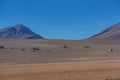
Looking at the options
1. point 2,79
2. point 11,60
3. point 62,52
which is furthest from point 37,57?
point 2,79

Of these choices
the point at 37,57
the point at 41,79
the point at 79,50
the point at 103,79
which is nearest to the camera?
the point at 103,79

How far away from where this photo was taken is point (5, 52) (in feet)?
180

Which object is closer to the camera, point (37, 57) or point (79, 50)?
point (37, 57)

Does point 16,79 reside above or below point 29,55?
below

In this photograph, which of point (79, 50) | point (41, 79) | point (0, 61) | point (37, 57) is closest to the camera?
point (41, 79)

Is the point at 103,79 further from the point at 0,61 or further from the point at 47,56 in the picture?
the point at 47,56

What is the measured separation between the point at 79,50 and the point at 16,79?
139 ft

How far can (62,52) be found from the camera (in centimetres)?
6078

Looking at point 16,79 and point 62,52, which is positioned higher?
point 62,52

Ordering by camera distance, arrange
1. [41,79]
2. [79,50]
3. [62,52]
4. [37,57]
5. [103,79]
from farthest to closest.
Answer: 1. [79,50]
2. [62,52]
3. [37,57]
4. [41,79]
5. [103,79]

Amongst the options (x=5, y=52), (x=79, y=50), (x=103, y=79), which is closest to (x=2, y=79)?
(x=103, y=79)

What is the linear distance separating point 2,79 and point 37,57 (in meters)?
27.8

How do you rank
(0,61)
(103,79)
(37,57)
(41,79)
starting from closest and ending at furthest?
(103,79), (41,79), (0,61), (37,57)

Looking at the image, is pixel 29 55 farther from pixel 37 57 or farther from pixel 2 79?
pixel 2 79
